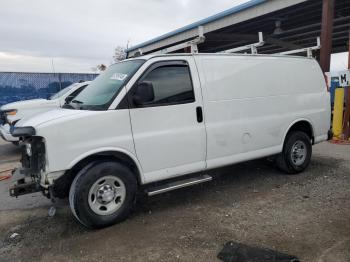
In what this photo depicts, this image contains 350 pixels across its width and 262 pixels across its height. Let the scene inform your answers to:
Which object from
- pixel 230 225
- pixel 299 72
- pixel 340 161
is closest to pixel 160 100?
pixel 230 225

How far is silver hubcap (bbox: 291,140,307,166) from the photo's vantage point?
5.93 metres

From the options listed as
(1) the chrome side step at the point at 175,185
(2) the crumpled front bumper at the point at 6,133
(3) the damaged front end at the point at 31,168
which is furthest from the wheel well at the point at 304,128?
(2) the crumpled front bumper at the point at 6,133

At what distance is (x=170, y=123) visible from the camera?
14.4 feet

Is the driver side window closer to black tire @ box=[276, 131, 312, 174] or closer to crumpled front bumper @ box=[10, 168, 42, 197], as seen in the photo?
crumpled front bumper @ box=[10, 168, 42, 197]

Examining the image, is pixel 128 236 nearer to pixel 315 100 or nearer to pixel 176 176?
pixel 176 176

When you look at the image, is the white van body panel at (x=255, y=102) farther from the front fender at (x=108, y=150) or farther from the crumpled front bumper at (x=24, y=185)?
the crumpled front bumper at (x=24, y=185)

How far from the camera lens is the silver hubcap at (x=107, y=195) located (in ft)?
13.0

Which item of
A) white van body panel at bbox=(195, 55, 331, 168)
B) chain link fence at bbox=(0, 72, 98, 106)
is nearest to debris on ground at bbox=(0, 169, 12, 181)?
white van body panel at bbox=(195, 55, 331, 168)

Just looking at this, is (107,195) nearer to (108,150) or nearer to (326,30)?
(108,150)

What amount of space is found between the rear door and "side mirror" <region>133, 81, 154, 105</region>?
6 centimetres

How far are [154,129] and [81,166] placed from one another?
3.35ft

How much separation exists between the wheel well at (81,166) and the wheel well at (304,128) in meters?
3.16

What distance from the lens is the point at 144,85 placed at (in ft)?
13.5

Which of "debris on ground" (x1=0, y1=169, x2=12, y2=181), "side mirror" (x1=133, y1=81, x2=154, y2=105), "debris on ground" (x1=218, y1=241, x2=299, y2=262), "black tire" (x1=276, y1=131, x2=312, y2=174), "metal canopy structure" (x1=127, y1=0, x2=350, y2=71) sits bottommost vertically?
"debris on ground" (x1=218, y1=241, x2=299, y2=262)
